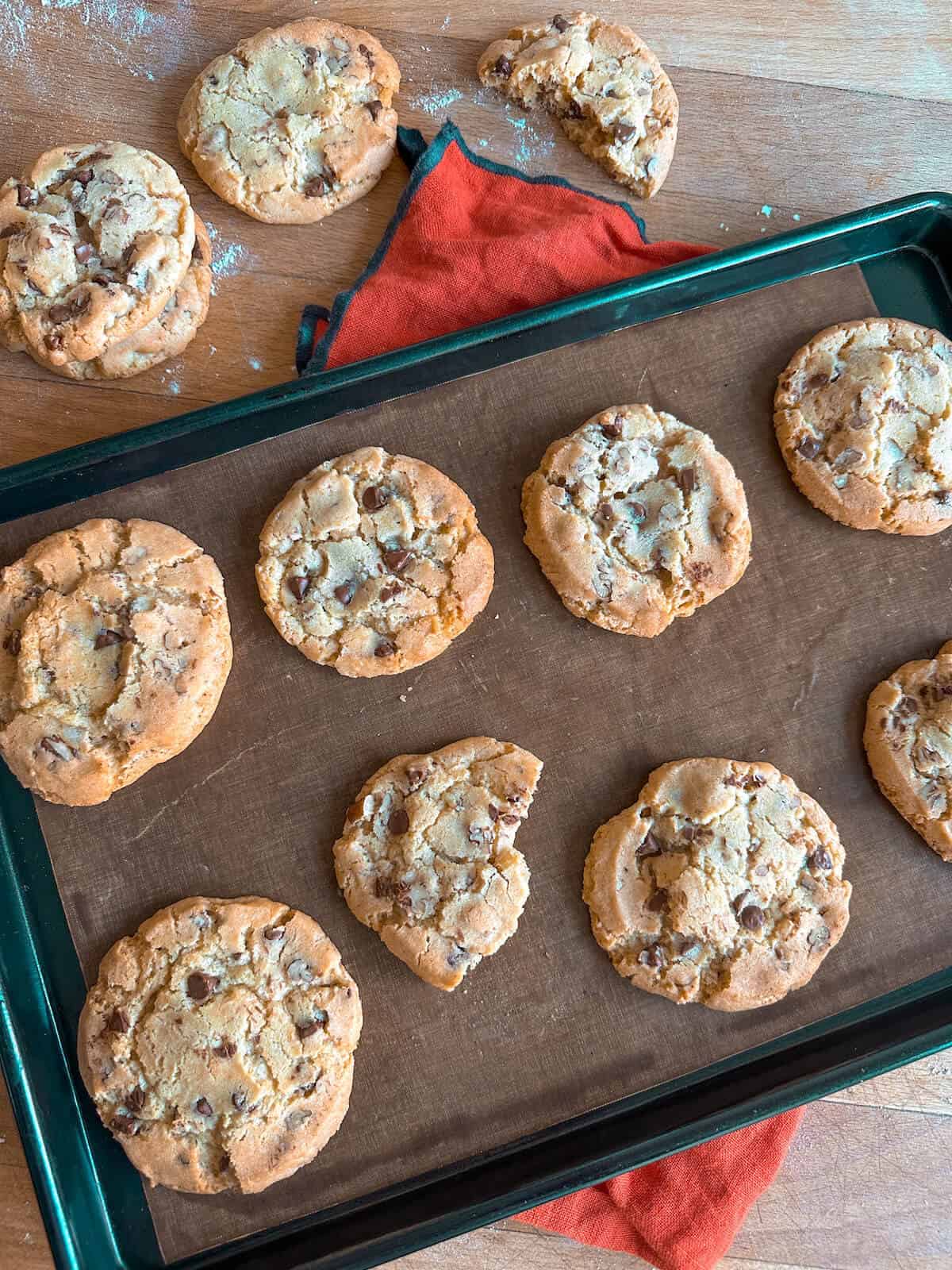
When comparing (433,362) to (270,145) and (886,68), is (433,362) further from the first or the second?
(886,68)

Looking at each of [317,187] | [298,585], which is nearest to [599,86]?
[317,187]

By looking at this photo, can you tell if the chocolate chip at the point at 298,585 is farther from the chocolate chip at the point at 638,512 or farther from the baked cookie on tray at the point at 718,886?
the baked cookie on tray at the point at 718,886

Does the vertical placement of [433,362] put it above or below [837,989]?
above

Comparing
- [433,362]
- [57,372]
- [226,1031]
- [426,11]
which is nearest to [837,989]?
[226,1031]

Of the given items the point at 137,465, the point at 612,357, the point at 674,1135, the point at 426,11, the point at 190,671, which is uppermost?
the point at 426,11

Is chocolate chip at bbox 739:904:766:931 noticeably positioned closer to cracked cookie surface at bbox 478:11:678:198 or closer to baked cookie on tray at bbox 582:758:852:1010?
baked cookie on tray at bbox 582:758:852:1010

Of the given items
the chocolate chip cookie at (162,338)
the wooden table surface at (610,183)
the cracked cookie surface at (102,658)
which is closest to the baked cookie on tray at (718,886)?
the wooden table surface at (610,183)
